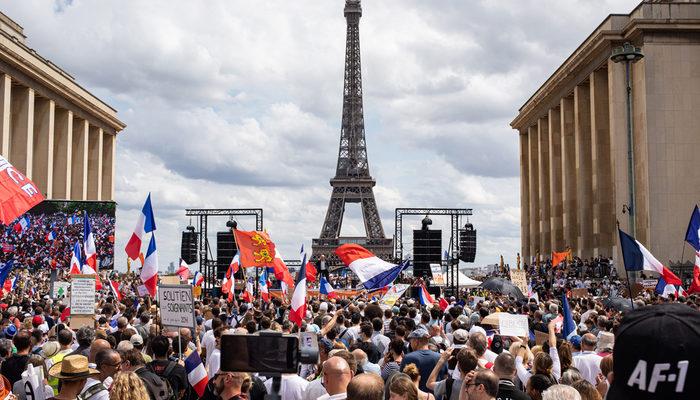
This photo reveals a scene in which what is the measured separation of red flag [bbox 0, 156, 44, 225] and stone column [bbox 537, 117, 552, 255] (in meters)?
58.7

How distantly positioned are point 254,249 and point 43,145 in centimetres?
4459

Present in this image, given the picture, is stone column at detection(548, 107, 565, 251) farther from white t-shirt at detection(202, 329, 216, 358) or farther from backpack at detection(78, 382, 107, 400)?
backpack at detection(78, 382, 107, 400)

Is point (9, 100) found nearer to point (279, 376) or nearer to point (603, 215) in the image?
point (603, 215)

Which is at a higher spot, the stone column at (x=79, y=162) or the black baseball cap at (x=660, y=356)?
the stone column at (x=79, y=162)

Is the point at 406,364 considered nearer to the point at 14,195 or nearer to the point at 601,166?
the point at 14,195

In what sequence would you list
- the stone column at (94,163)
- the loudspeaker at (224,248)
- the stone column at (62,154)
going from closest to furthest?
the loudspeaker at (224,248), the stone column at (62,154), the stone column at (94,163)

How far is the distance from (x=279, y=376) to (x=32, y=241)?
4946 centimetres

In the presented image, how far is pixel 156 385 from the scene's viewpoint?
7.66 metres

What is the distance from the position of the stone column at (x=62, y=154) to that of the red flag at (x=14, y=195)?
56.9 m

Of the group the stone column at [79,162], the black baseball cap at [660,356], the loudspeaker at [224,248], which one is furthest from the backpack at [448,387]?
the stone column at [79,162]

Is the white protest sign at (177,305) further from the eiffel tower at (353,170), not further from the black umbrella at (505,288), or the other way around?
the eiffel tower at (353,170)

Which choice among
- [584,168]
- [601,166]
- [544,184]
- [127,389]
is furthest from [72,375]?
[544,184]

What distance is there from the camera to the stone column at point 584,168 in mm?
54500

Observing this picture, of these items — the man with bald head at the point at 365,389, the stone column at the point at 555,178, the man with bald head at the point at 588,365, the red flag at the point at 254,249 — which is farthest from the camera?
the stone column at the point at 555,178
